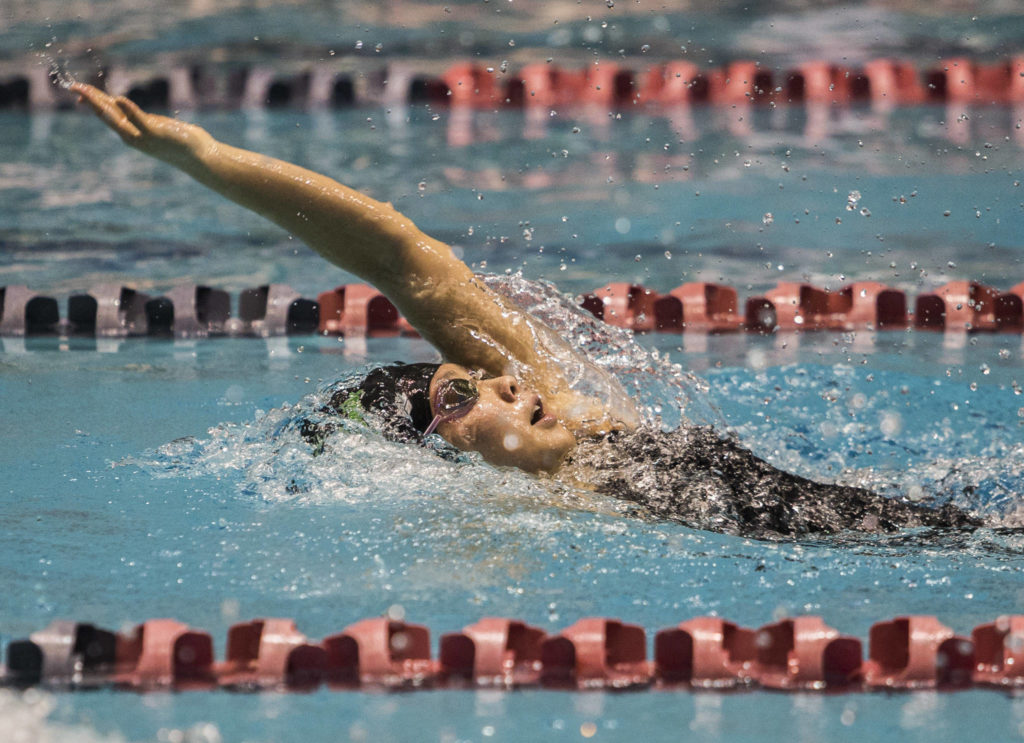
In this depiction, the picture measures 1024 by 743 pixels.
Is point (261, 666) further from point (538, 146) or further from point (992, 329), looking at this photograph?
point (538, 146)

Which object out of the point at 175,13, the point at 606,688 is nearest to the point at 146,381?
the point at 606,688

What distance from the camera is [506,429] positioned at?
246 cm

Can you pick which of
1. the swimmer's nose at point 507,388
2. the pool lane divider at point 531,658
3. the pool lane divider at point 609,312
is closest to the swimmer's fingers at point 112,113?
the swimmer's nose at point 507,388

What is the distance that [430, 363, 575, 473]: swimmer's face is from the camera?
8.09ft

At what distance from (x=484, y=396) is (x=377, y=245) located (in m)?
0.37

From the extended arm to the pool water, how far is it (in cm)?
25

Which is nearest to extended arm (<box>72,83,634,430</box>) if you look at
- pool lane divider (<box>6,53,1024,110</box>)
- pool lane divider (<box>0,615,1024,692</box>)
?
pool lane divider (<box>0,615,1024,692</box>)

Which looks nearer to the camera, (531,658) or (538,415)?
(531,658)

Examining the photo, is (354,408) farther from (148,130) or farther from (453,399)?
(148,130)

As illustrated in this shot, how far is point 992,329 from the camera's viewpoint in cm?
429

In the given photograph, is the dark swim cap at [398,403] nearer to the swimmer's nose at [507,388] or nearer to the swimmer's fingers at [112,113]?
the swimmer's nose at [507,388]

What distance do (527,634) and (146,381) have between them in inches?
88.3

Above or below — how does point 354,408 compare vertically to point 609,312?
below

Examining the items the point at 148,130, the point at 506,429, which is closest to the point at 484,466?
the point at 506,429
